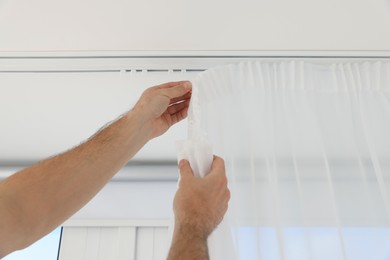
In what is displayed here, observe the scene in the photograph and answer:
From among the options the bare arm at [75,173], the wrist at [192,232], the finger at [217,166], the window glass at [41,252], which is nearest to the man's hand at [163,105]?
the bare arm at [75,173]

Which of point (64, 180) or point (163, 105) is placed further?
point (163, 105)

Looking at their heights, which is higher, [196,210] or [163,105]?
[163,105]

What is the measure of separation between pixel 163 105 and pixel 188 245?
0.38m

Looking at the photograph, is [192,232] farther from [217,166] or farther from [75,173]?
[75,173]

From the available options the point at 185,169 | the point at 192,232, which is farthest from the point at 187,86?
the point at 192,232

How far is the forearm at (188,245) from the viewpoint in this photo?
1.67ft

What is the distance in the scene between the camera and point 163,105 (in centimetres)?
84

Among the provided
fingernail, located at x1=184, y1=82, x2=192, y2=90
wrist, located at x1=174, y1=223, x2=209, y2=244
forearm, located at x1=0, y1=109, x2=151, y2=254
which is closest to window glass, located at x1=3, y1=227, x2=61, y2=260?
forearm, located at x1=0, y1=109, x2=151, y2=254
